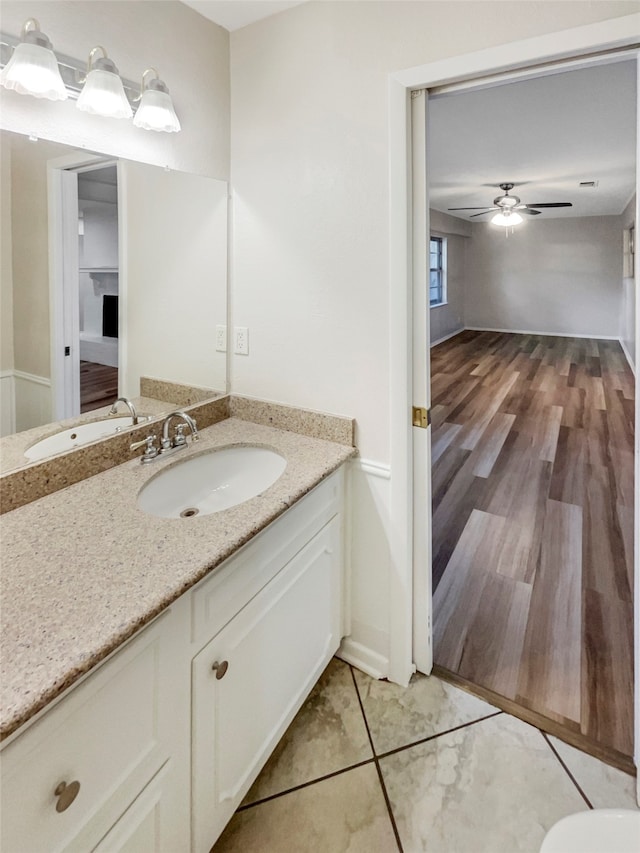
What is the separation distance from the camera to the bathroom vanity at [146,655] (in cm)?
71

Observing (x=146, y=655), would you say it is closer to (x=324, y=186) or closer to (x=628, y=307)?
(x=324, y=186)

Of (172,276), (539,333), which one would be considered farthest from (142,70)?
(539,333)

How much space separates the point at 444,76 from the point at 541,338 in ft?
32.2

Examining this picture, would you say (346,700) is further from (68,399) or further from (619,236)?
(619,236)

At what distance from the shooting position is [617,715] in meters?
1.57

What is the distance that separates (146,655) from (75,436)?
753 mm

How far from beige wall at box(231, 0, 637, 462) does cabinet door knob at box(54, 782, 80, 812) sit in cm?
116

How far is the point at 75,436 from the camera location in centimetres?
137

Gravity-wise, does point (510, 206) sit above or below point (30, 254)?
above

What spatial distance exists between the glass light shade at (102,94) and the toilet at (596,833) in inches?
90.2

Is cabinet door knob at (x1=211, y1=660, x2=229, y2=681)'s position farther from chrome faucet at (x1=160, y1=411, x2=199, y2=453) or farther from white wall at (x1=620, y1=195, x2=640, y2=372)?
white wall at (x1=620, y1=195, x2=640, y2=372)

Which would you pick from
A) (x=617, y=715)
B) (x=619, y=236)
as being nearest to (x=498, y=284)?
(x=619, y=236)

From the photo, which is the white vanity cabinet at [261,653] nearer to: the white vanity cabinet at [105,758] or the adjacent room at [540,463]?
the white vanity cabinet at [105,758]

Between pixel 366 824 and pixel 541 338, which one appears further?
pixel 541 338
